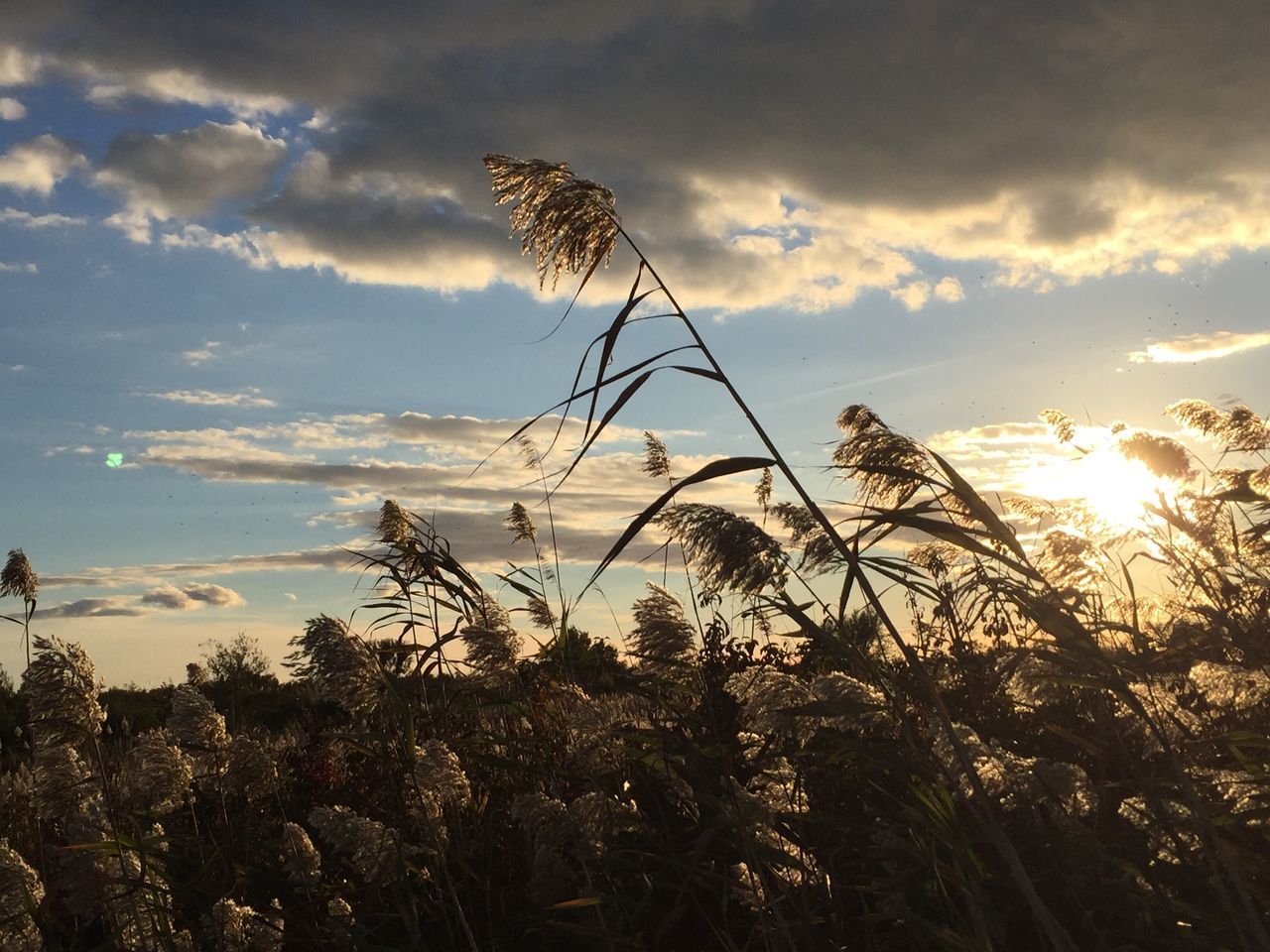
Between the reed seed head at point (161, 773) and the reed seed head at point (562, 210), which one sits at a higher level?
the reed seed head at point (562, 210)

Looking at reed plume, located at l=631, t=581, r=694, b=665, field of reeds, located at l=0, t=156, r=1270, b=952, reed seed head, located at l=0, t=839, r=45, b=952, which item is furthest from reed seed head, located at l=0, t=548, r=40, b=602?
reed plume, located at l=631, t=581, r=694, b=665

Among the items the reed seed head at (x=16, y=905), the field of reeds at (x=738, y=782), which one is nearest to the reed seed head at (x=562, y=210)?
the field of reeds at (x=738, y=782)

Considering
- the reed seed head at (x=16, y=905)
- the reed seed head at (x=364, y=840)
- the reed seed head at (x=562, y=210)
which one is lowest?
the reed seed head at (x=16, y=905)

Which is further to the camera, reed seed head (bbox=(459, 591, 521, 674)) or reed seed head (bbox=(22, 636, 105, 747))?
reed seed head (bbox=(459, 591, 521, 674))

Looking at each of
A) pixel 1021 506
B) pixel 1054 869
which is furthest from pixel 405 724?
pixel 1021 506

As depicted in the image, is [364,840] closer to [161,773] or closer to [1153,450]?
[161,773]

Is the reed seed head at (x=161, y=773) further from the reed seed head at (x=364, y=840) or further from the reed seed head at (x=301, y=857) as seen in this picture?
the reed seed head at (x=364, y=840)

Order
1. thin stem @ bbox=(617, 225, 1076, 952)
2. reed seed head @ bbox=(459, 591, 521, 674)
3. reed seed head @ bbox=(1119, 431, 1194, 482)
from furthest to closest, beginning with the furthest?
reed seed head @ bbox=(1119, 431, 1194, 482)
reed seed head @ bbox=(459, 591, 521, 674)
thin stem @ bbox=(617, 225, 1076, 952)

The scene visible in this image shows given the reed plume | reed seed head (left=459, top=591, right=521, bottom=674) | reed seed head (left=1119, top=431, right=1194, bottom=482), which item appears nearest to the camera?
the reed plume

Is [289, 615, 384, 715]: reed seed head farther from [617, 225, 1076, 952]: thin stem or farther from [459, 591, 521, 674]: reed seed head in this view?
[617, 225, 1076, 952]: thin stem

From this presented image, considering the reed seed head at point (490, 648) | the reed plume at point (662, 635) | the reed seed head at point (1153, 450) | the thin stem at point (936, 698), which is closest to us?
the thin stem at point (936, 698)

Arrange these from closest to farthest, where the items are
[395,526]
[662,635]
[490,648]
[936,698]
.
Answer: [936,698] → [662,635] → [490,648] → [395,526]

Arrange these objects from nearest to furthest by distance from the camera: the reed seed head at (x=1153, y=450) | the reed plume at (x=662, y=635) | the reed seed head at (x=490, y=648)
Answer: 1. the reed plume at (x=662, y=635)
2. the reed seed head at (x=490, y=648)
3. the reed seed head at (x=1153, y=450)

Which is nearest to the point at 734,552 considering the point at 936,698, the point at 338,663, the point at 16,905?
the point at 936,698
